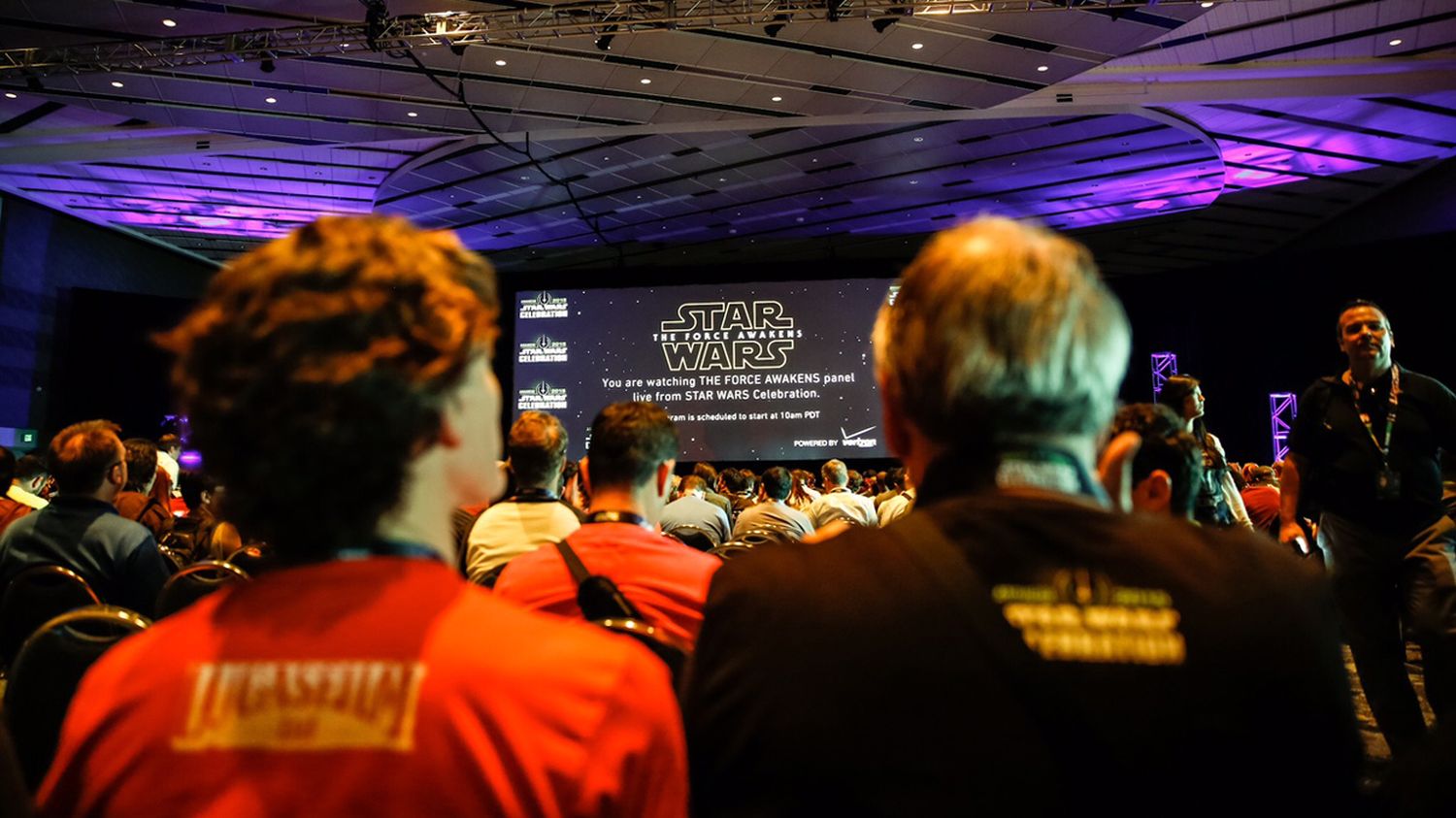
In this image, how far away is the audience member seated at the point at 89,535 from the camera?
3029mm

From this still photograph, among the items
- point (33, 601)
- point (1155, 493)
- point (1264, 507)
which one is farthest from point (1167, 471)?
point (1264, 507)

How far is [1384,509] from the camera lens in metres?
3.09

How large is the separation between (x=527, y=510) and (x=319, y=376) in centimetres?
235

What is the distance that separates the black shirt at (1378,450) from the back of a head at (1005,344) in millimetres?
2830

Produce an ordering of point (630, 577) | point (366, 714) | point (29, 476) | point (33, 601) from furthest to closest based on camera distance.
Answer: point (29, 476), point (33, 601), point (630, 577), point (366, 714)

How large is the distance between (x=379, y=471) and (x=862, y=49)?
8.64 meters

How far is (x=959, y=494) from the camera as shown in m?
0.91

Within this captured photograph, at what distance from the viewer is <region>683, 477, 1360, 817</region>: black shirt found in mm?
776

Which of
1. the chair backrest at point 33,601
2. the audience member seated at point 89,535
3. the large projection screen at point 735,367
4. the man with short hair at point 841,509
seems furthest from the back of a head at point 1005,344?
the large projection screen at point 735,367

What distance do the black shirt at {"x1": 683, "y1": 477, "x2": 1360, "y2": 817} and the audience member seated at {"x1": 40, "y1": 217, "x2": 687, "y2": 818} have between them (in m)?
0.11

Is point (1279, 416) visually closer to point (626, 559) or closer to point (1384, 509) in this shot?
point (1384, 509)

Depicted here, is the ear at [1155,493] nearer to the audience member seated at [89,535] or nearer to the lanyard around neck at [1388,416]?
the lanyard around neck at [1388,416]

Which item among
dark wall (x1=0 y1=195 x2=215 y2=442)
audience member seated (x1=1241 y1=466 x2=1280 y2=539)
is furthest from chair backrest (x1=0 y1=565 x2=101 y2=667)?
dark wall (x1=0 y1=195 x2=215 y2=442)

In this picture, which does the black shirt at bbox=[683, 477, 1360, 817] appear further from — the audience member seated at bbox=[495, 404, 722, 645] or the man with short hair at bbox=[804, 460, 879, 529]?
the man with short hair at bbox=[804, 460, 879, 529]
